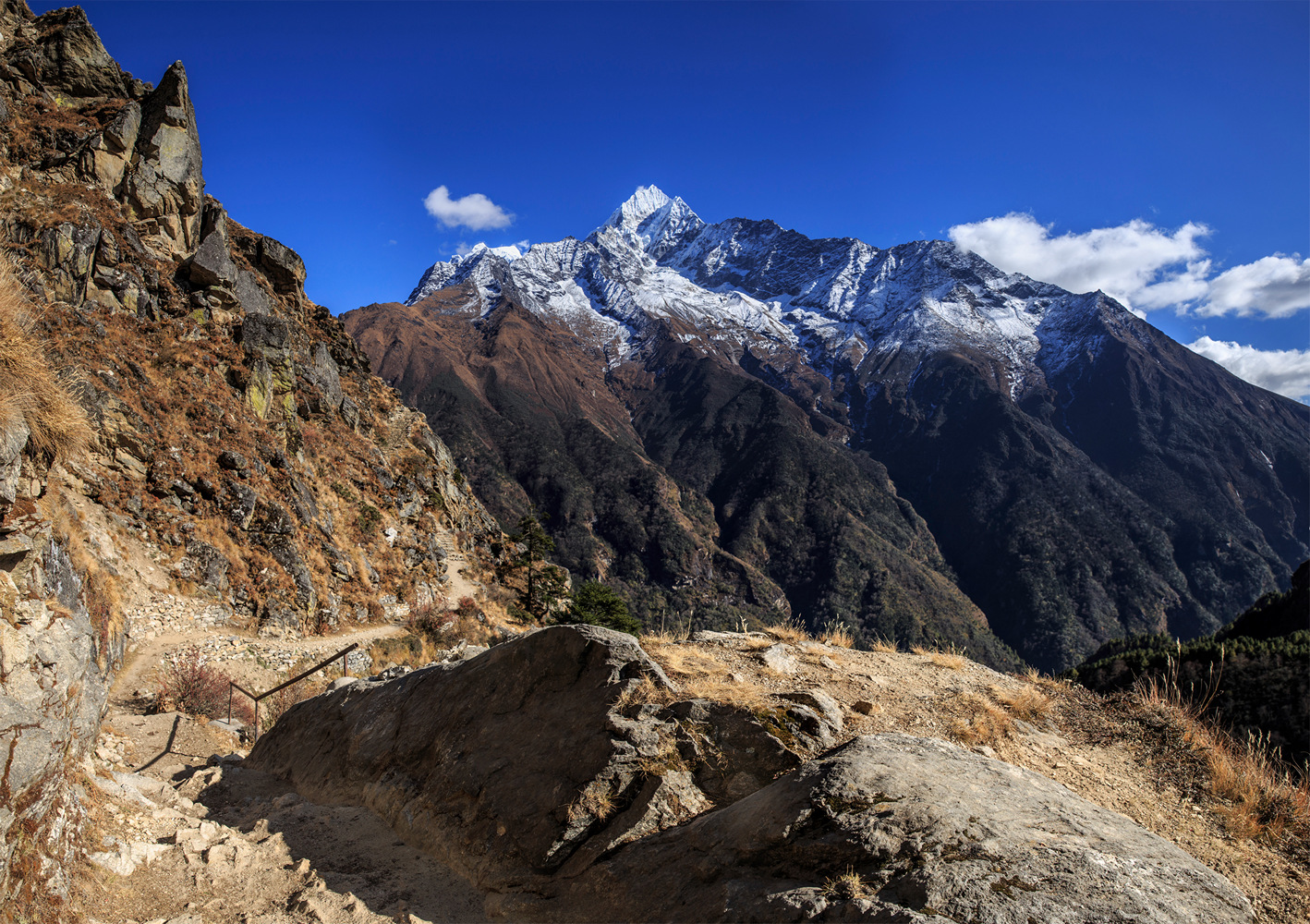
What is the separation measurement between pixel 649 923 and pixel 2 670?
→ 15.3ft

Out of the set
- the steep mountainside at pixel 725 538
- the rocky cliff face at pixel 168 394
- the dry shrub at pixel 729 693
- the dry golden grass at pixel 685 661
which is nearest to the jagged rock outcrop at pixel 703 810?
the dry shrub at pixel 729 693

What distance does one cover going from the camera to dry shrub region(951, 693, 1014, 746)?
6.32 metres

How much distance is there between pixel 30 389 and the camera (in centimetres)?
675

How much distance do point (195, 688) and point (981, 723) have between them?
15.3 meters

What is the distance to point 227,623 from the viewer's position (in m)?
18.8

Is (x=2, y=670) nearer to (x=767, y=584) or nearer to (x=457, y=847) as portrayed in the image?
(x=457, y=847)

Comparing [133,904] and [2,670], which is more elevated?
[2,670]

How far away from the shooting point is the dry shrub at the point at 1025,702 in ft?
23.5

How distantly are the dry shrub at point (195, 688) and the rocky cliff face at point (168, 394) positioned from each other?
4.52 ft

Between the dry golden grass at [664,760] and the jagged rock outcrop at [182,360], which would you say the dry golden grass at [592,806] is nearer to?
the dry golden grass at [664,760]

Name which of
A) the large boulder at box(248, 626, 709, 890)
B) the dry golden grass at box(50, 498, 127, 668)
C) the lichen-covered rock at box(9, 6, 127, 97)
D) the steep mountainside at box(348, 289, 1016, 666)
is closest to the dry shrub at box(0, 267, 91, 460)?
the large boulder at box(248, 626, 709, 890)

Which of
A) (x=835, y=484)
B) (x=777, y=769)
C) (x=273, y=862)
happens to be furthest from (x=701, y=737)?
(x=835, y=484)

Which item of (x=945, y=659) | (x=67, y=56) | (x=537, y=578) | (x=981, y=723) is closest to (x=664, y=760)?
(x=981, y=723)

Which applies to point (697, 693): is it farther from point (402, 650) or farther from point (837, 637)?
point (402, 650)
